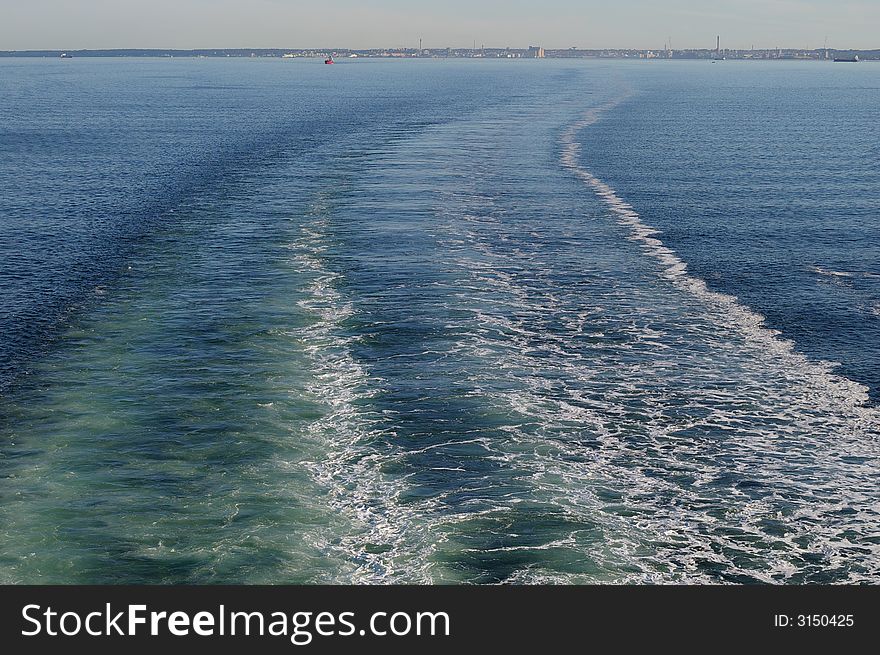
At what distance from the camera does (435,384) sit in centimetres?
4719

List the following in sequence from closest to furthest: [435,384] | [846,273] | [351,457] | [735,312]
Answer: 1. [351,457]
2. [435,384]
3. [735,312]
4. [846,273]

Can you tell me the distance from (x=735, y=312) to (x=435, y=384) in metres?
22.0

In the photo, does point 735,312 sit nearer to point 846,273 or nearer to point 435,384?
point 846,273

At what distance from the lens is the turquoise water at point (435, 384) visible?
33531 mm

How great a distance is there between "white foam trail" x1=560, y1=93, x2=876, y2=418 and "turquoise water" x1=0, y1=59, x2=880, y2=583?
26cm

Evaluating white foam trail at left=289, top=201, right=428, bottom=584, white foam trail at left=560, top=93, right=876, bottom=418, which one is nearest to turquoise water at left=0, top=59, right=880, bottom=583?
white foam trail at left=289, top=201, right=428, bottom=584

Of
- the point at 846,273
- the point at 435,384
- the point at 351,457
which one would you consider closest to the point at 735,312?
the point at 846,273

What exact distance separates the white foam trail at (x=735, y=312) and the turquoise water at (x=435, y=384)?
0.26m

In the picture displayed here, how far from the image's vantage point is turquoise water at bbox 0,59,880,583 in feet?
110

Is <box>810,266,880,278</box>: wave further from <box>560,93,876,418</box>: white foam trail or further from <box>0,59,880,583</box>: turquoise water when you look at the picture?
<box>560,93,876,418</box>: white foam trail

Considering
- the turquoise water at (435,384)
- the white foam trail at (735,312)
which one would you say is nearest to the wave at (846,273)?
the turquoise water at (435,384)

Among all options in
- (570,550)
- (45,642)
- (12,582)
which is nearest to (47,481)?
(12,582)

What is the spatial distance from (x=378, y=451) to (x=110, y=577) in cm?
1255

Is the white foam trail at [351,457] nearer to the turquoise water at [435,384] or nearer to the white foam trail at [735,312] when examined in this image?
the turquoise water at [435,384]
